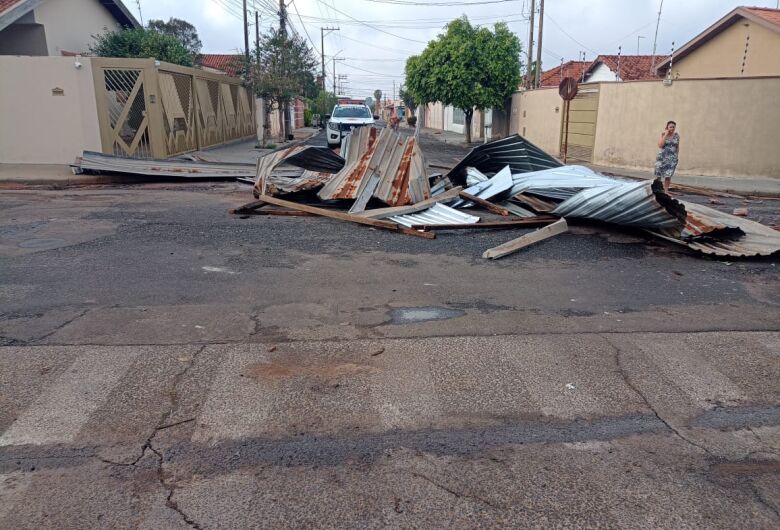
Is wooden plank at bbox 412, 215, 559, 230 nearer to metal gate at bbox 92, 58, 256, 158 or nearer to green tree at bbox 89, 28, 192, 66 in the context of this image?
metal gate at bbox 92, 58, 256, 158

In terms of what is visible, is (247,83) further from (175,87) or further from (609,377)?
(609,377)

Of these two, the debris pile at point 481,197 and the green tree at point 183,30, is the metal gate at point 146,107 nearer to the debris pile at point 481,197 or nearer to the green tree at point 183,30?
the debris pile at point 481,197

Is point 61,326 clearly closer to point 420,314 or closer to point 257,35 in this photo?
point 420,314

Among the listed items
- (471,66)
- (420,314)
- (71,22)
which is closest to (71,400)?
(420,314)

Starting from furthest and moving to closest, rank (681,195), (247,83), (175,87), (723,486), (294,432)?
(247,83) → (175,87) → (681,195) → (294,432) → (723,486)

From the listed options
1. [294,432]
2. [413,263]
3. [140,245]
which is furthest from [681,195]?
[294,432]

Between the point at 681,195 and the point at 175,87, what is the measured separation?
15.2 m

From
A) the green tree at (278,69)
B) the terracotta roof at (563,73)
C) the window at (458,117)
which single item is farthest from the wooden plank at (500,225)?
the window at (458,117)

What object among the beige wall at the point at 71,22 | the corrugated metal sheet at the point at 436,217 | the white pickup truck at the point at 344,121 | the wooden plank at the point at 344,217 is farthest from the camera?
the white pickup truck at the point at 344,121

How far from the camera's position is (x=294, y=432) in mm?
3691

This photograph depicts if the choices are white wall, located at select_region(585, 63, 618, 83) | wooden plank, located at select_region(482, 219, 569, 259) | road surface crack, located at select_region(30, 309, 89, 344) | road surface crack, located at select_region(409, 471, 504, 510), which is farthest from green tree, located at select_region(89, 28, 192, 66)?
white wall, located at select_region(585, 63, 618, 83)

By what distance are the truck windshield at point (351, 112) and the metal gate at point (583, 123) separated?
8.65 m

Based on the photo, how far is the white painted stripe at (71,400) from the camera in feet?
11.8

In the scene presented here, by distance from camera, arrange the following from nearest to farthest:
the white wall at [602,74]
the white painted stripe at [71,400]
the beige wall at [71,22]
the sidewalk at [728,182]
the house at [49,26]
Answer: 1. the white painted stripe at [71,400]
2. the sidewalk at [728,182]
3. the house at [49,26]
4. the beige wall at [71,22]
5. the white wall at [602,74]
